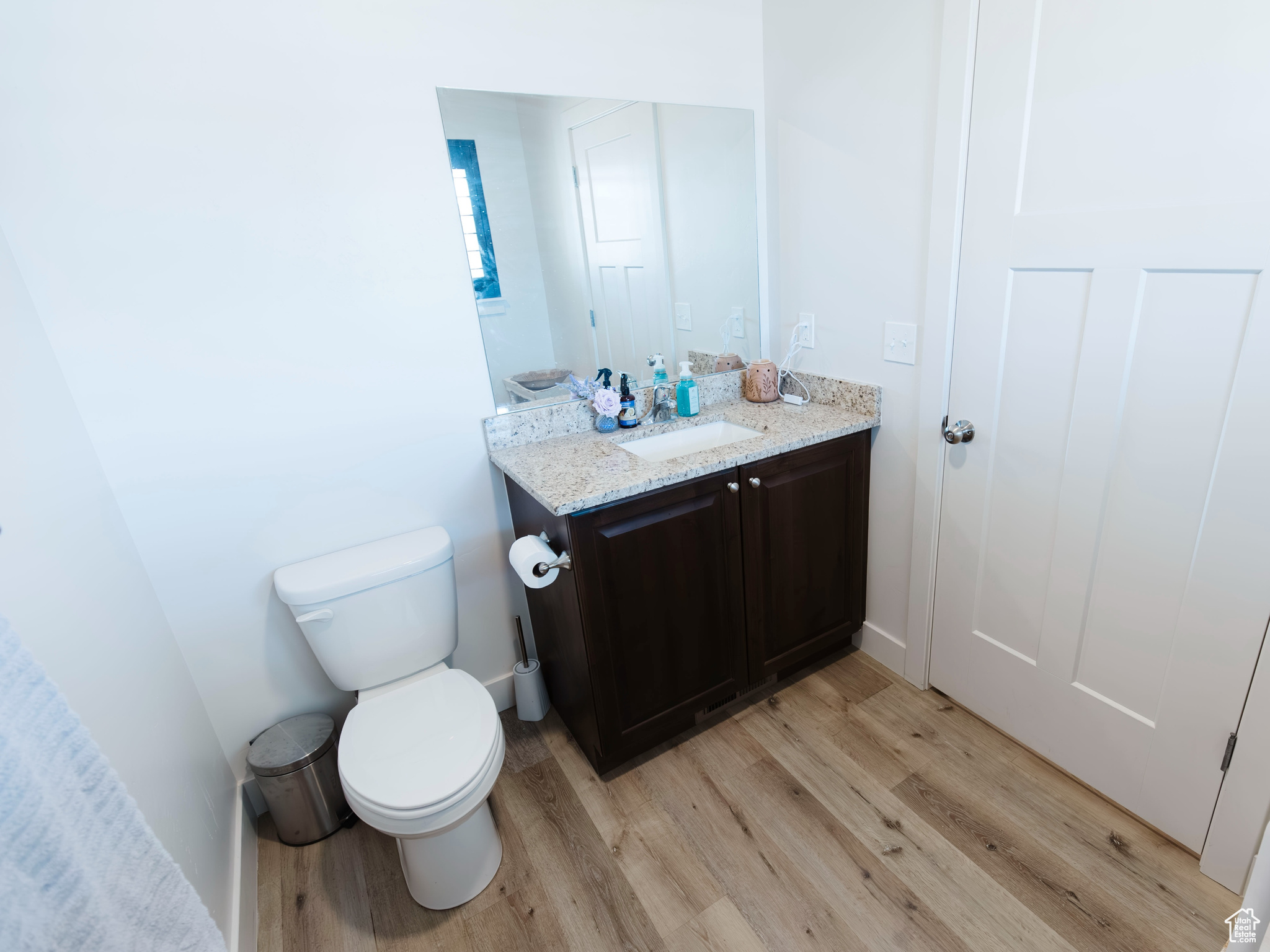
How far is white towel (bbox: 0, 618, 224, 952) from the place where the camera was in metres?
0.56

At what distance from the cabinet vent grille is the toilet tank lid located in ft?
3.02

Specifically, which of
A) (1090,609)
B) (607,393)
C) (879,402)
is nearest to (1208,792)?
(1090,609)

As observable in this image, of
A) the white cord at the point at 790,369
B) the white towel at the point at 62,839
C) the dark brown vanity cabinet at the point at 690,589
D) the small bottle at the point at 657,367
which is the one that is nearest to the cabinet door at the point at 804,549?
the dark brown vanity cabinet at the point at 690,589

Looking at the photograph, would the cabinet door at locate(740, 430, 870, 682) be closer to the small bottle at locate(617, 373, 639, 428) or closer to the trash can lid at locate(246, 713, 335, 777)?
the small bottle at locate(617, 373, 639, 428)

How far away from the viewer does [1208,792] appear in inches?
54.2

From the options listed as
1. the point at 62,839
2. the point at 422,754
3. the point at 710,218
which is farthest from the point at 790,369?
the point at 62,839

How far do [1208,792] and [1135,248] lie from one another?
1.21 meters

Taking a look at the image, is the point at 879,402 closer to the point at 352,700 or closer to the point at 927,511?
the point at 927,511

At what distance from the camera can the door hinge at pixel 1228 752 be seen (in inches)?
51.7

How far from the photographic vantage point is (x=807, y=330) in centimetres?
211

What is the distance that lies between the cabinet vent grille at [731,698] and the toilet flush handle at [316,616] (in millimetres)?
1079

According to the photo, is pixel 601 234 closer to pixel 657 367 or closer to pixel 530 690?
pixel 657 367

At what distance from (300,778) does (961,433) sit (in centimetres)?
200

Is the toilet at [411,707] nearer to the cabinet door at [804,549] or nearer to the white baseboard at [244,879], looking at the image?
→ the white baseboard at [244,879]
